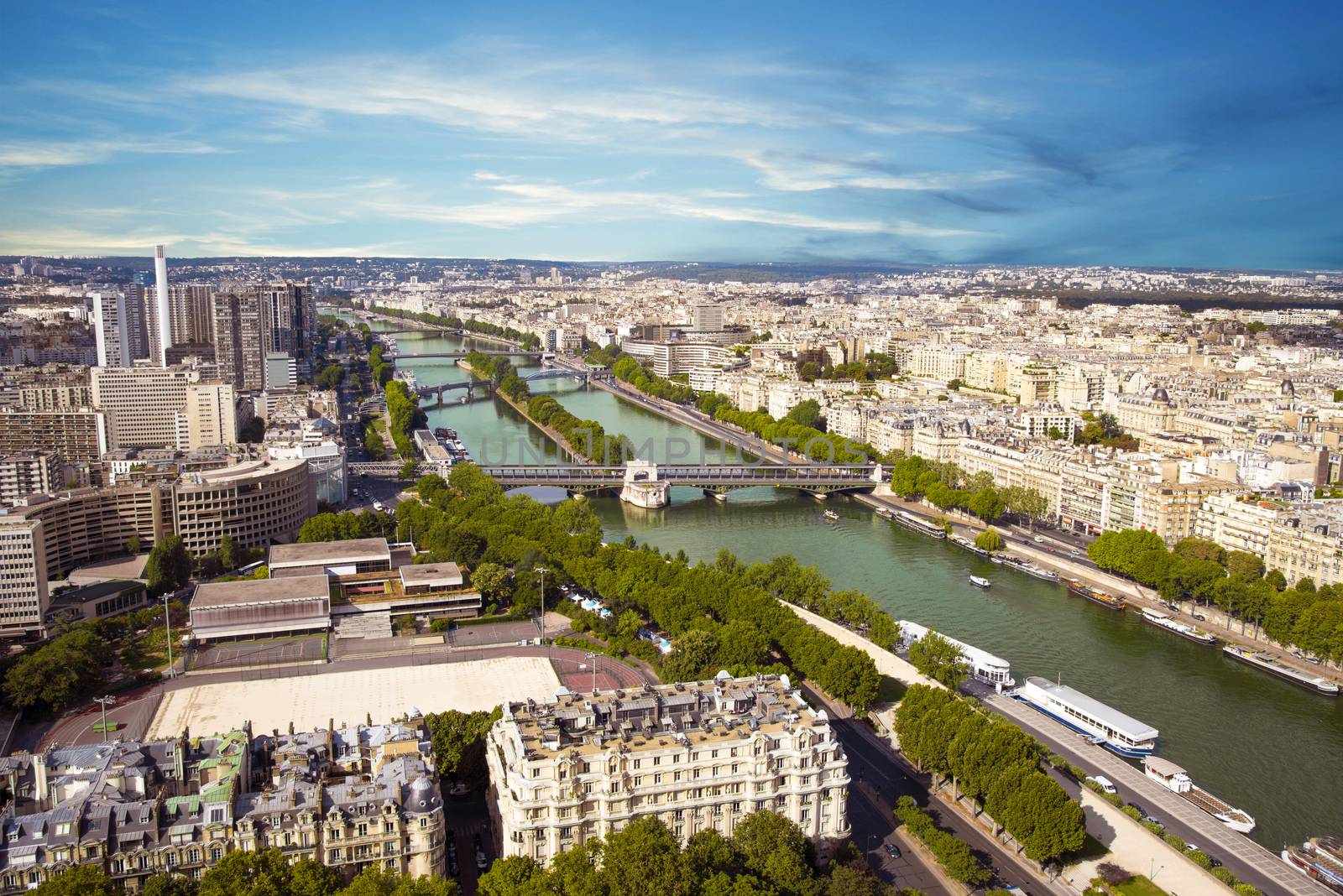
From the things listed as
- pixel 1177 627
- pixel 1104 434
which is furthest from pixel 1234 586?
pixel 1104 434

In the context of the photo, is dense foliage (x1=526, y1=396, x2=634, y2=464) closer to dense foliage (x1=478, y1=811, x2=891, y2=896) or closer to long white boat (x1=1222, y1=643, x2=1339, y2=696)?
long white boat (x1=1222, y1=643, x2=1339, y2=696)

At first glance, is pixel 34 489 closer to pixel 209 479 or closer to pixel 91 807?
pixel 209 479

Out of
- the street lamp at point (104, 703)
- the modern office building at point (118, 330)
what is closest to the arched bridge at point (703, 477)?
the street lamp at point (104, 703)

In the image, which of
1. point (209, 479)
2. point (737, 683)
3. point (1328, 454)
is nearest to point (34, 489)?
point (209, 479)

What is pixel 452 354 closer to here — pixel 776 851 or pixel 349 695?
pixel 349 695

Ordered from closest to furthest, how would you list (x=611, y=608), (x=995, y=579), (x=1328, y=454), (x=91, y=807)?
1. (x=91, y=807)
2. (x=611, y=608)
3. (x=995, y=579)
4. (x=1328, y=454)
